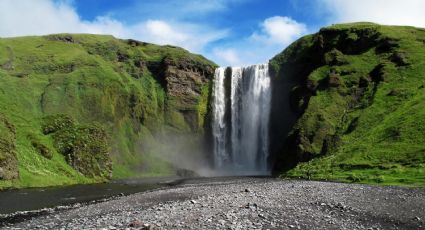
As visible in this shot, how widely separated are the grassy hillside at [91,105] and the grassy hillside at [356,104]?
120 ft

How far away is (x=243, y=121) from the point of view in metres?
129

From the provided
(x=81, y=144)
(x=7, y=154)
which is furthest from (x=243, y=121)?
(x=7, y=154)

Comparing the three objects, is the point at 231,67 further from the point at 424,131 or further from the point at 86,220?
the point at 86,220

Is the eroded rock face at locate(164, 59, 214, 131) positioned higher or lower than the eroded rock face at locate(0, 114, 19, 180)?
higher

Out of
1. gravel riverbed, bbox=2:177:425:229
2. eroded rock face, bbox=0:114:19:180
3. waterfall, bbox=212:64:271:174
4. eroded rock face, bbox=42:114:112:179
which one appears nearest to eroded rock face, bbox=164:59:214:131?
waterfall, bbox=212:64:271:174

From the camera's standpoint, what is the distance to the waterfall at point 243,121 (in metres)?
123

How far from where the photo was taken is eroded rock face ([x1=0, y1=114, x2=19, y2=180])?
204 feet

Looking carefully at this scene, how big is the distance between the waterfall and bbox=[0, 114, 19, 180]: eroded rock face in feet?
215

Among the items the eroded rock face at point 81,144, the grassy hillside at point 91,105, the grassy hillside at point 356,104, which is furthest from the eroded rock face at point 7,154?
the grassy hillside at point 356,104

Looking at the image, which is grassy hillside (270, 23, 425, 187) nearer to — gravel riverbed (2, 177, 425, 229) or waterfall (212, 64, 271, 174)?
waterfall (212, 64, 271, 174)

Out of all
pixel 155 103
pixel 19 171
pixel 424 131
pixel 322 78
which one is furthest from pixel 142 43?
pixel 424 131

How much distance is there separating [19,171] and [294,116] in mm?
77971

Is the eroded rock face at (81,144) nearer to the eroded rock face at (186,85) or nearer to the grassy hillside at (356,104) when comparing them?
the grassy hillside at (356,104)

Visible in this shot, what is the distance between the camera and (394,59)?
109 meters
